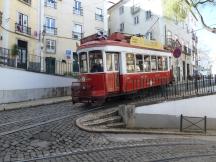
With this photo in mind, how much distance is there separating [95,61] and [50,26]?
20794 millimetres

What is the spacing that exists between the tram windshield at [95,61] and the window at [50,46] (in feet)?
65.3

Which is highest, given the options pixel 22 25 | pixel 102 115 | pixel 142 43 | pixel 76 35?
pixel 76 35

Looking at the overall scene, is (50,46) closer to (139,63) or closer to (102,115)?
(139,63)

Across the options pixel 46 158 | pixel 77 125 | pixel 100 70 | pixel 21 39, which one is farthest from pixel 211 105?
pixel 21 39

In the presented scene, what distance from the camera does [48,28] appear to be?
3700 centimetres

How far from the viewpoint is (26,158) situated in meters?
9.66

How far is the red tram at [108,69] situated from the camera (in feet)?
56.7

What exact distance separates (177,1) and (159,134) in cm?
1298

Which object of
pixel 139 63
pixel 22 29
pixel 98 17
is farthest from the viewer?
pixel 98 17

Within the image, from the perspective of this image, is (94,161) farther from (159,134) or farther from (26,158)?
(159,134)

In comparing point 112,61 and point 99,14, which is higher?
point 99,14

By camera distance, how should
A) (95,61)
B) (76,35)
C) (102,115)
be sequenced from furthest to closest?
(76,35) → (95,61) → (102,115)

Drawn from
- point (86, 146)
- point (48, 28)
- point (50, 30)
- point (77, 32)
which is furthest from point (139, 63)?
point (77, 32)

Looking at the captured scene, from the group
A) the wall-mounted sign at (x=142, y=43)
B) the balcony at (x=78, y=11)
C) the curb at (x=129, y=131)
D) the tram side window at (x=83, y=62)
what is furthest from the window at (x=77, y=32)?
the curb at (x=129, y=131)
